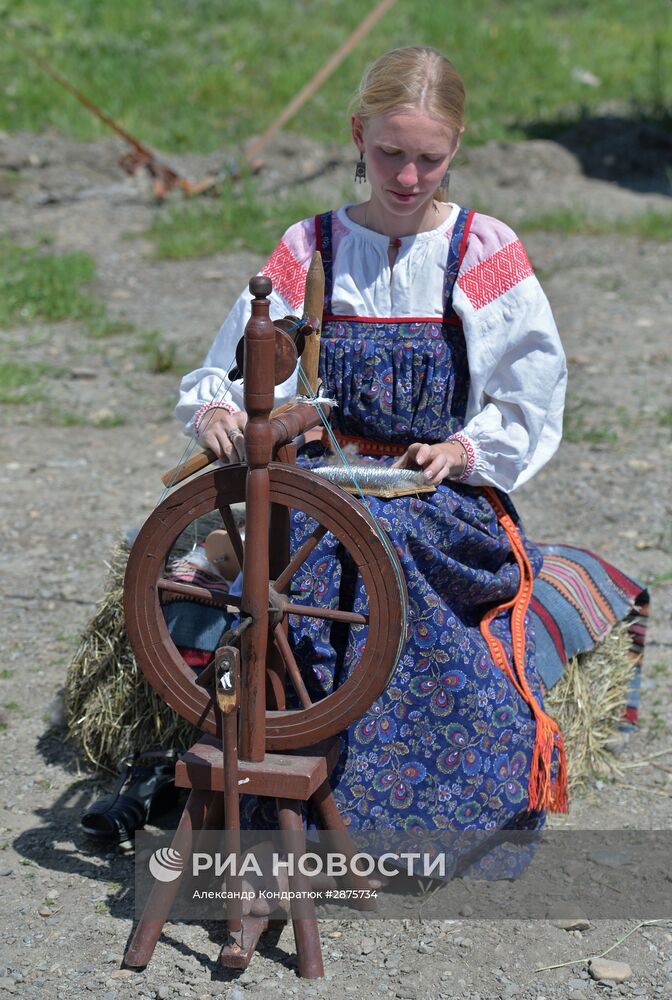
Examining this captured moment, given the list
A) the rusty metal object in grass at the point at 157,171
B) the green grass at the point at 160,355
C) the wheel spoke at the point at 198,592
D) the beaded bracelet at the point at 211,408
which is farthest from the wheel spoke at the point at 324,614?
the rusty metal object in grass at the point at 157,171

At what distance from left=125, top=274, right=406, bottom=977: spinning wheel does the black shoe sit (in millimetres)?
399

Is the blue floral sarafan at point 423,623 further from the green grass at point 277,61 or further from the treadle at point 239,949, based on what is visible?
the green grass at point 277,61

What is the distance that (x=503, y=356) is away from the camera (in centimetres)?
297

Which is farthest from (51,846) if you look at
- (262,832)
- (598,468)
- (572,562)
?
(598,468)

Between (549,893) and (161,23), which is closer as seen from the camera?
(549,893)

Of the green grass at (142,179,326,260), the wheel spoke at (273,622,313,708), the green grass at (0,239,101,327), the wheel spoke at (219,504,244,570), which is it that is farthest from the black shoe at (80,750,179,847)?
the green grass at (142,179,326,260)

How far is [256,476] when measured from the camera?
95.3 inches

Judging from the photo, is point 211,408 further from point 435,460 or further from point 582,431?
point 582,431

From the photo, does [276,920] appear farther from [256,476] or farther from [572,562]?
[572,562]

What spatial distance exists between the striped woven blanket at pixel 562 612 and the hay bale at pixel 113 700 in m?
0.20

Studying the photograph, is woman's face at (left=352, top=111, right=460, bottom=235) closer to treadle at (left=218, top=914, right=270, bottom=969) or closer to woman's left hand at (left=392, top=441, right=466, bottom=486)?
woman's left hand at (left=392, top=441, right=466, bottom=486)

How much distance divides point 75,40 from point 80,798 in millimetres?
8820

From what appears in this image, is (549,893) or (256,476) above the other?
(256,476)

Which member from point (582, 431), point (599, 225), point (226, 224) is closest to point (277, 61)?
point (226, 224)
